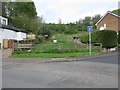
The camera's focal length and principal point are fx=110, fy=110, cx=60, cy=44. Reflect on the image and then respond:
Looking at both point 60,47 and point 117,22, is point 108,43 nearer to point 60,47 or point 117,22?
point 60,47

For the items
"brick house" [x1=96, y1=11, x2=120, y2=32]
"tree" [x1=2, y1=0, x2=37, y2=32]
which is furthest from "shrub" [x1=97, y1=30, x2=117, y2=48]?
"tree" [x1=2, y1=0, x2=37, y2=32]

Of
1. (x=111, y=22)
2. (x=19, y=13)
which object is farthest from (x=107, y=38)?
(x=19, y=13)

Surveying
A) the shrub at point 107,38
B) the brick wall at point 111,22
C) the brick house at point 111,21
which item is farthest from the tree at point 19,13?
the shrub at point 107,38

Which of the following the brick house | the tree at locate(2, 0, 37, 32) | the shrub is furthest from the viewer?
the tree at locate(2, 0, 37, 32)

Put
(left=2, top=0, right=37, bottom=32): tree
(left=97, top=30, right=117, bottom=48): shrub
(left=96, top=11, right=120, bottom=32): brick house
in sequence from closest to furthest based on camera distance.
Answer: (left=97, top=30, right=117, bottom=48): shrub, (left=96, top=11, right=120, bottom=32): brick house, (left=2, top=0, right=37, bottom=32): tree

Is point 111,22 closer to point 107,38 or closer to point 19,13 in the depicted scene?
point 107,38

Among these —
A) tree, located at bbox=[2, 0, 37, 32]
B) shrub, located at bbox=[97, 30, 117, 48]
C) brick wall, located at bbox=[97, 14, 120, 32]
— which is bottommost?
shrub, located at bbox=[97, 30, 117, 48]

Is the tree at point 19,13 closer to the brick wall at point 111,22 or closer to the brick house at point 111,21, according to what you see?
the brick house at point 111,21

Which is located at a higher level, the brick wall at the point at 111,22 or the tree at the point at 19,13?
the tree at the point at 19,13

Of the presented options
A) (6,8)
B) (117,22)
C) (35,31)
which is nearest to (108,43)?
(117,22)

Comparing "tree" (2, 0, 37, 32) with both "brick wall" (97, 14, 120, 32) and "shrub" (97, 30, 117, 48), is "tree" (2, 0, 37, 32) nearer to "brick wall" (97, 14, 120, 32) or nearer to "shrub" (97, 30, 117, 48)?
"brick wall" (97, 14, 120, 32)

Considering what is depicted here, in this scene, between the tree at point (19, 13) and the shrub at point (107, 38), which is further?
the tree at point (19, 13)

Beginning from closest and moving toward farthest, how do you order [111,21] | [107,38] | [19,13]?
[107,38] < [111,21] < [19,13]

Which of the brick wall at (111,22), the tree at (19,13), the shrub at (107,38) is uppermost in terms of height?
the tree at (19,13)
